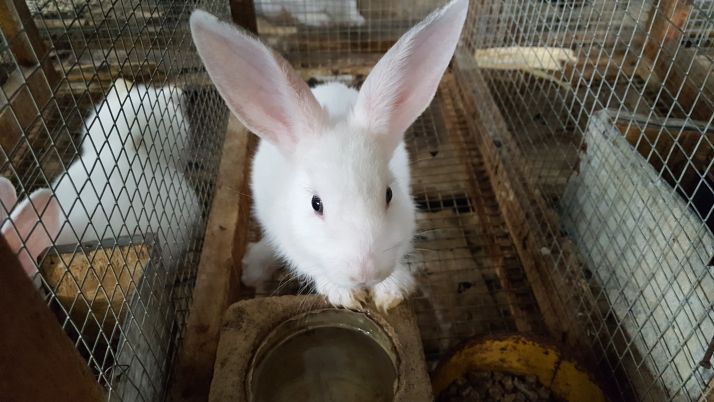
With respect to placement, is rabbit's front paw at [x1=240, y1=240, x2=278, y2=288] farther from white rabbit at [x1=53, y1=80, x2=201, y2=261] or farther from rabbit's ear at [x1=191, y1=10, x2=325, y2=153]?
rabbit's ear at [x1=191, y1=10, x2=325, y2=153]

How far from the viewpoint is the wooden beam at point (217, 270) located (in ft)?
5.35

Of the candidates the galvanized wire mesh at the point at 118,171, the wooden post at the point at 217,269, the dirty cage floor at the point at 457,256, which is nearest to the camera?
the galvanized wire mesh at the point at 118,171

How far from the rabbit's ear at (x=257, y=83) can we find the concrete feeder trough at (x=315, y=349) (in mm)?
489

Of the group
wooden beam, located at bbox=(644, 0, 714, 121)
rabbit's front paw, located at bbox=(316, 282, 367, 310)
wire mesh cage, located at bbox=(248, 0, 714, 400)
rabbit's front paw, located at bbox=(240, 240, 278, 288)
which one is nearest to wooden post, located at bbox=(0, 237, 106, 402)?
rabbit's front paw, located at bbox=(316, 282, 367, 310)

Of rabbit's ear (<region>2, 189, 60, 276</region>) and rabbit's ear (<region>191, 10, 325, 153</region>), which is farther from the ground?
rabbit's ear (<region>191, 10, 325, 153</region>)

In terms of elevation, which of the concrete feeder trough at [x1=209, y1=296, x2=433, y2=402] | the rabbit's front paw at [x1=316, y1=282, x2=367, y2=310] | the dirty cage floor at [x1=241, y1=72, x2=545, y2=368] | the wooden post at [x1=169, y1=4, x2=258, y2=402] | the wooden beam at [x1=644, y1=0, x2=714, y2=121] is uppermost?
the wooden beam at [x1=644, y1=0, x2=714, y2=121]

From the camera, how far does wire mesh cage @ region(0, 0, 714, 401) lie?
139cm

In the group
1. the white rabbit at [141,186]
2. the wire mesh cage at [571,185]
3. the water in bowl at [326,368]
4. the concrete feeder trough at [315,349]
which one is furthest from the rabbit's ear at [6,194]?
the wire mesh cage at [571,185]

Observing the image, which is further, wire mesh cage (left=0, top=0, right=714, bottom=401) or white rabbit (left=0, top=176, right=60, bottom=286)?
wire mesh cage (left=0, top=0, right=714, bottom=401)

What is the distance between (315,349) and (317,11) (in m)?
2.43

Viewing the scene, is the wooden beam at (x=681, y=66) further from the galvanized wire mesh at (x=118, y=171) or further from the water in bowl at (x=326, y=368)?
the galvanized wire mesh at (x=118, y=171)

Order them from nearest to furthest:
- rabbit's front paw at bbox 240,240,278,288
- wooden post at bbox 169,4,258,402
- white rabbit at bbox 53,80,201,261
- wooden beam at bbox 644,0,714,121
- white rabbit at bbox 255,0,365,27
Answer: wooden post at bbox 169,4,258,402, white rabbit at bbox 53,80,201,261, wooden beam at bbox 644,0,714,121, rabbit's front paw at bbox 240,240,278,288, white rabbit at bbox 255,0,365,27

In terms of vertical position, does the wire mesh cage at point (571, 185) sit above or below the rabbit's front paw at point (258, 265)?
above

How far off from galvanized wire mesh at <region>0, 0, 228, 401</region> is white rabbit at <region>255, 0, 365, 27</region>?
105cm
